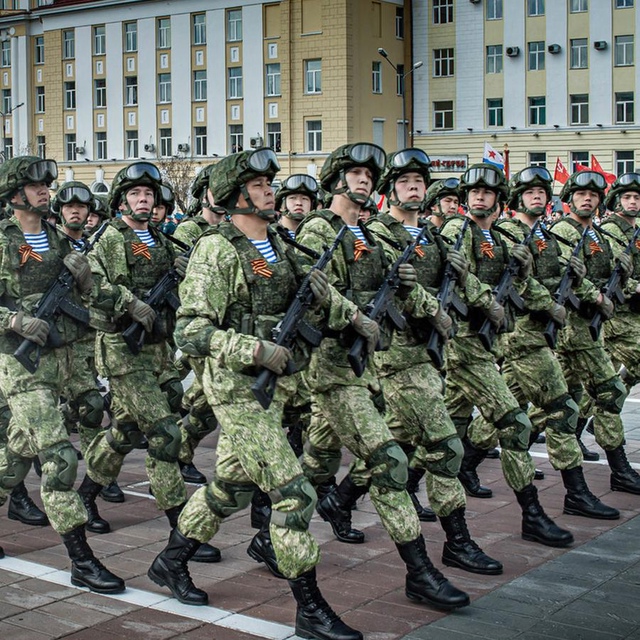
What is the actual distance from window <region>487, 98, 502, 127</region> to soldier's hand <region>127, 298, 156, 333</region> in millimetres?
44644

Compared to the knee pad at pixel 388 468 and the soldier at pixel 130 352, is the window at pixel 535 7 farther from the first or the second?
the knee pad at pixel 388 468

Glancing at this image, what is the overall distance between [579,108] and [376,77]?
9.15 meters

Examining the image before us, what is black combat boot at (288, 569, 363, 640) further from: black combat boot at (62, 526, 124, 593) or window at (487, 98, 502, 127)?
window at (487, 98, 502, 127)

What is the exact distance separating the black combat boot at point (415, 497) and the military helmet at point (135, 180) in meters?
2.62

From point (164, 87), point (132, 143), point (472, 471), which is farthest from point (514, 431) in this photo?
point (132, 143)

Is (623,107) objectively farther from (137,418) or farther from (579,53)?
(137,418)

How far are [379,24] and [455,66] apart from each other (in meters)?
3.76

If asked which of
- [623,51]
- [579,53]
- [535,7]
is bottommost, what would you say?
[623,51]

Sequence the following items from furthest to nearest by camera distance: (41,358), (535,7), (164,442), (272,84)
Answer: (272,84) < (535,7) < (164,442) < (41,358)

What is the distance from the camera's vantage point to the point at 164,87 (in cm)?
5556

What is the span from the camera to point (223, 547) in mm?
7637

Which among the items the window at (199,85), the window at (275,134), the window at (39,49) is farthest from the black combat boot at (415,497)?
the window at (39,49)

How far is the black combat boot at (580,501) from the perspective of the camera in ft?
27.7

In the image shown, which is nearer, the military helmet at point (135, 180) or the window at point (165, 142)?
the military helmet at point (135, 180)
